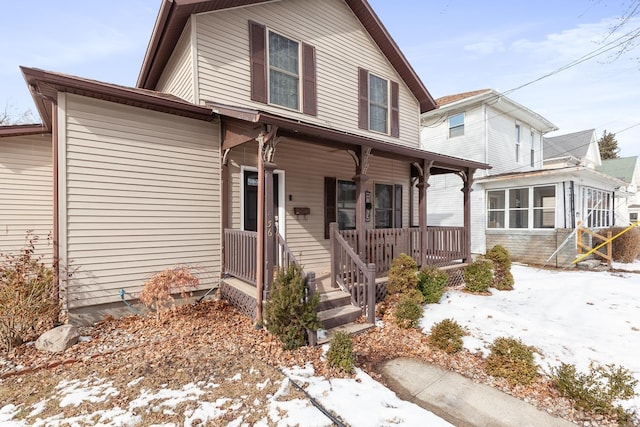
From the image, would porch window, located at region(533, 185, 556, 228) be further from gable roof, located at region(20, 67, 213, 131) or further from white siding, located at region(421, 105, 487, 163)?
gable roof, located at region(20, 67, 213, 131)

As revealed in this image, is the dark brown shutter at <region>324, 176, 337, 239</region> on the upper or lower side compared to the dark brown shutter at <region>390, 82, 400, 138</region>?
lower

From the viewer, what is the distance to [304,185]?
7.25 metres

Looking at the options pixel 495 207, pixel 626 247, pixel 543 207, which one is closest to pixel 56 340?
pixel 495 207

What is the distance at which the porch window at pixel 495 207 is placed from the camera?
498 inches

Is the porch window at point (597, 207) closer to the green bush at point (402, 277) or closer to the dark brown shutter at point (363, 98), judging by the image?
the dark brown shutter at point (363, 98)

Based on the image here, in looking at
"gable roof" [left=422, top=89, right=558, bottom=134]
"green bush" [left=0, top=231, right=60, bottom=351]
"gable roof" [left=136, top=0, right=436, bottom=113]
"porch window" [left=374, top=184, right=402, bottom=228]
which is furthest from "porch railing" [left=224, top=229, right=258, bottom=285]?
"gable roof" [left=422, top=89, right=558, bottom=134]

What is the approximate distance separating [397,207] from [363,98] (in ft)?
11.1

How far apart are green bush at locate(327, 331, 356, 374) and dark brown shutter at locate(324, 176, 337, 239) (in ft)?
13.3

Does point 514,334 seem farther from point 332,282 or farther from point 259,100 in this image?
point 259,100

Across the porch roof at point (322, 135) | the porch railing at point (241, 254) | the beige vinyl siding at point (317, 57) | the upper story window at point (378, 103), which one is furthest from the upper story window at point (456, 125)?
the porch railing at point (241, 254)

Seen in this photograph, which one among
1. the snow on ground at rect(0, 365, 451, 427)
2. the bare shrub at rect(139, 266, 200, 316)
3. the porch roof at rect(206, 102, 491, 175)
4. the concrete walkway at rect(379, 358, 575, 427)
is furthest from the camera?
the bare shrub at rect(139, 266, 200, 316)

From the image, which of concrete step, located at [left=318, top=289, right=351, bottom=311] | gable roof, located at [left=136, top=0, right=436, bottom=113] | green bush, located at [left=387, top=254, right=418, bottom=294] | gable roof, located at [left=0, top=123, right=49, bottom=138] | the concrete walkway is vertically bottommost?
the concrete walkway

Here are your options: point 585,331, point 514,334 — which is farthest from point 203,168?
point 585,331

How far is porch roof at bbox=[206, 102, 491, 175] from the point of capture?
4496mm
